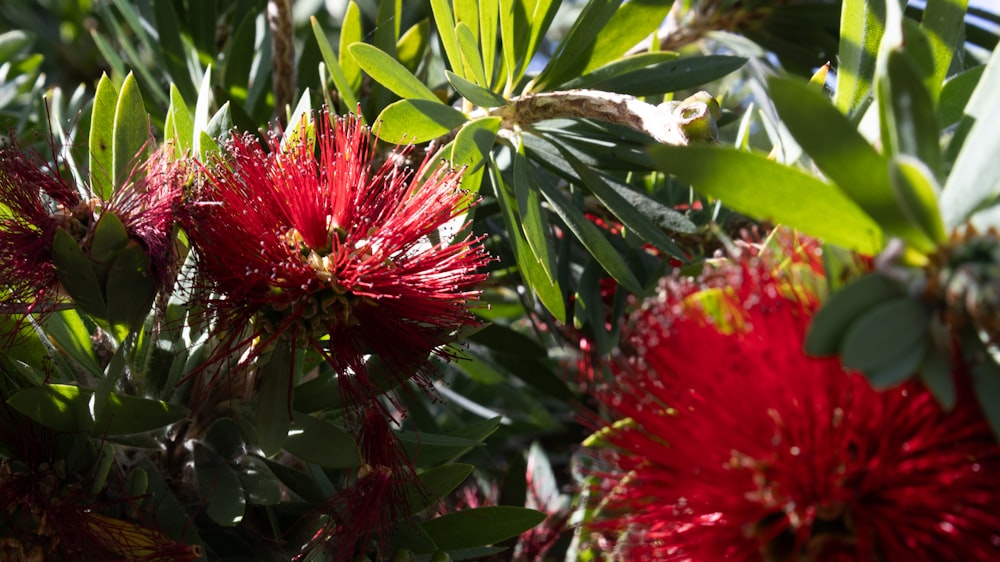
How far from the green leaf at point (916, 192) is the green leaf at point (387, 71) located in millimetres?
660

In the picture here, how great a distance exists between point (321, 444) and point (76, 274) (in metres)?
0.34

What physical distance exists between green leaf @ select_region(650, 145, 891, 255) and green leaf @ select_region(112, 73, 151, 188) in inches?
29.4

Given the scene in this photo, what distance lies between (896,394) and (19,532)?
96cm

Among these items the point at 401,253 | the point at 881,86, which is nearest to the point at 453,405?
the point at 401,253

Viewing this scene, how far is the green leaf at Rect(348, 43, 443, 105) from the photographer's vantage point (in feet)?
3.76

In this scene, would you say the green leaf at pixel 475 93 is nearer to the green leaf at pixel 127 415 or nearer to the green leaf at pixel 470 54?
the green leaf at pixel 470 54

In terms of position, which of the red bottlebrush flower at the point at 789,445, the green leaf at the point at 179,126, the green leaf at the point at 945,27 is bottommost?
the red bottlebrush flower at the point at 789,445

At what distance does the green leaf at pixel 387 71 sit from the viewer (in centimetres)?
115

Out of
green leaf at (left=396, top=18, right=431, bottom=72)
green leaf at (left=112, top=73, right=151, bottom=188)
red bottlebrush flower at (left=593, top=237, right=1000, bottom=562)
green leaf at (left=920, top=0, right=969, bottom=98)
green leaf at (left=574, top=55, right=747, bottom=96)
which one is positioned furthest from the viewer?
green leaf at (left=396, top=18, right=431, bottom=72)

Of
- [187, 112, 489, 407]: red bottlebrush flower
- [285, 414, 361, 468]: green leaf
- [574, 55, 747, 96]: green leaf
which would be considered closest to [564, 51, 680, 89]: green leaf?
[574, 55, 747, 96]: green leaf

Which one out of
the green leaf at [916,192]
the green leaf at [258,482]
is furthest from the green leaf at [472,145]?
the green leaf at [916,192]

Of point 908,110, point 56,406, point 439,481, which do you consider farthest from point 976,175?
point 56,406

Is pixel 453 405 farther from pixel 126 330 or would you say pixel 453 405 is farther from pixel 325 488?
pixel 126 330

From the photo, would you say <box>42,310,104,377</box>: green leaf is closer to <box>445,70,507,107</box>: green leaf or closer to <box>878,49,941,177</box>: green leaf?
<box>445,70,507,107</box>: green leaf
